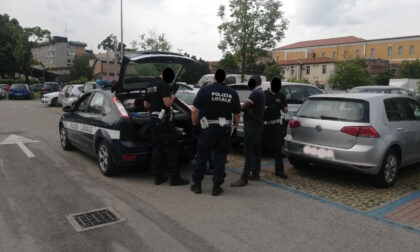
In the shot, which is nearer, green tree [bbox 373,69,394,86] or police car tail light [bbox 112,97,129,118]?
police car tail light [bbox 112,97,129,118]

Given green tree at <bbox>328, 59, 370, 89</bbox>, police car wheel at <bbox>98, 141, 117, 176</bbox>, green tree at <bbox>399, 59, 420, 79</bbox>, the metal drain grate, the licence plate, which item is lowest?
the metal drain grate

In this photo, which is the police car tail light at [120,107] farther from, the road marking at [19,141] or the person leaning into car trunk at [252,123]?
the road marking at [19,141]

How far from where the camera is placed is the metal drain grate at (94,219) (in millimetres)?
3920

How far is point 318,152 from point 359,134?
735 millimetres

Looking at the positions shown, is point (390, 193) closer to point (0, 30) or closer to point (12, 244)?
point (12, 244)

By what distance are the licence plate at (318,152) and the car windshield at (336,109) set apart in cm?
55

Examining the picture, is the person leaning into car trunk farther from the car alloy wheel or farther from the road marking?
the road marking

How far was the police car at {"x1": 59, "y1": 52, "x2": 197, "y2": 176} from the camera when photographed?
5.55m

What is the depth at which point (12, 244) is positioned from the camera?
135 inches

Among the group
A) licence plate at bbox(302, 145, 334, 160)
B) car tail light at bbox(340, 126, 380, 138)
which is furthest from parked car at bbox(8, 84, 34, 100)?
car tail light at bbox(340, 126, 380, 138)

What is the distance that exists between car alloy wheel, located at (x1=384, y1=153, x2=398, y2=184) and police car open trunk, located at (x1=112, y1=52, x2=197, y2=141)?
3361 mm

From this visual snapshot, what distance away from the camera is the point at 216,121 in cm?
491

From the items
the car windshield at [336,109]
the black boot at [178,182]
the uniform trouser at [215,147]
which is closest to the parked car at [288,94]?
the car windshield at [336,109]

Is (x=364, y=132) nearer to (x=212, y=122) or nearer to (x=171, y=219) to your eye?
(x=212, y=122)
